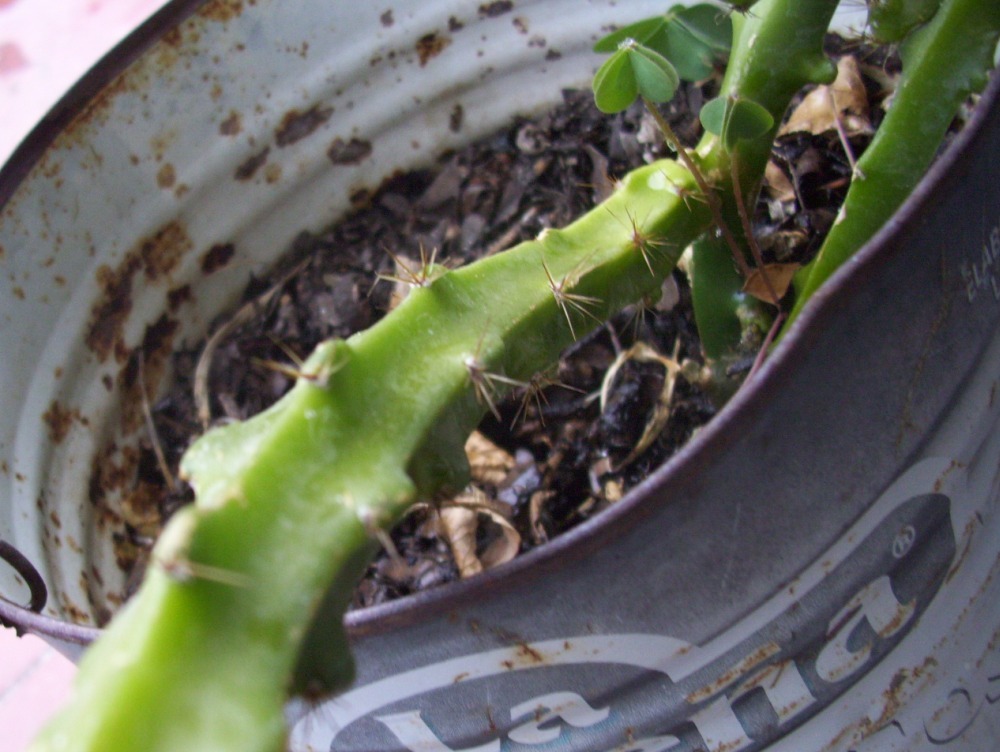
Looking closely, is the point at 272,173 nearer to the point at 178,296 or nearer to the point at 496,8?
the point at 178,296

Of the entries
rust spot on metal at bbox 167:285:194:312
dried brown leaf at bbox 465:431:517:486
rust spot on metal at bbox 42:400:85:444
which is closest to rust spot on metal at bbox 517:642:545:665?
dried brown leaf at bbox 465:431:517:486

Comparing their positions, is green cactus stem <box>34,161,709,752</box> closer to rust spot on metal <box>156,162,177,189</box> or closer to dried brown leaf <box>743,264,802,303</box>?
dried brown leaf <box>743,264,802,303</box>

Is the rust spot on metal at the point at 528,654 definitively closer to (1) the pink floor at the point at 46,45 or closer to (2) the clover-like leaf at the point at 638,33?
(2) the clover-like leaf at the point at 638,33

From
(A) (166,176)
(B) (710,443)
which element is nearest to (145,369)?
(A) (166,176)

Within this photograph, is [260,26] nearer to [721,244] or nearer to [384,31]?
[384,31]

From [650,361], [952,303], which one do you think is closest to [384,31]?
[650,361]

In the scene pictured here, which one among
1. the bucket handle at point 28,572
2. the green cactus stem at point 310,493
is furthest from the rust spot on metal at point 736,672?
the bucket handle at point 28,572
